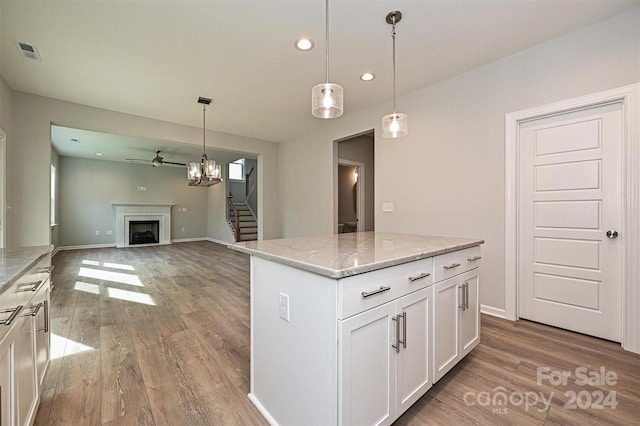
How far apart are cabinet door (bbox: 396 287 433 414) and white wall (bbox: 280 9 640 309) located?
1.79 meters

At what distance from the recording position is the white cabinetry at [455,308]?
1.62m

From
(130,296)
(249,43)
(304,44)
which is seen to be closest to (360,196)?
(304,44)

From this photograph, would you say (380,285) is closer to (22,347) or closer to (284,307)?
(284,307)

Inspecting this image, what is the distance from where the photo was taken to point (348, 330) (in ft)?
3.59

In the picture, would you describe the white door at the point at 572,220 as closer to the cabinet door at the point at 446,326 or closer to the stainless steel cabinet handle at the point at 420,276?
the cabinet door at the point at 446,326

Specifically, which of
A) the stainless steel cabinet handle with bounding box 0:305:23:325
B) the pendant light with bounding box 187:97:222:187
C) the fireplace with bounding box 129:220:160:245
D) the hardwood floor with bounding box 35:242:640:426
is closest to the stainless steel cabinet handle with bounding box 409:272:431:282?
the hardwood floor with bounding box 35:242:640:426

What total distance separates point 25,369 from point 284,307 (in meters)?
1.22

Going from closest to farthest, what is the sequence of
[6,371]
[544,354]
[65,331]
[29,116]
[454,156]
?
[6,371] → [544,354] → [65,331] → [454,156] → [29,116]

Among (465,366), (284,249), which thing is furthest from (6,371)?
(465,366)

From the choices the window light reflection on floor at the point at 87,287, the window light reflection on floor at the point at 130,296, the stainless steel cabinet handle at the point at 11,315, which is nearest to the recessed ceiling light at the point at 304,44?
the stainless steel cabinet handle at the point at 11,315

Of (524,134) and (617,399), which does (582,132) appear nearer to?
(524,134)

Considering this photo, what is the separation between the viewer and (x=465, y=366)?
192 centimetres

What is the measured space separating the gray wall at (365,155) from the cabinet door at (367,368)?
4491 millimetres

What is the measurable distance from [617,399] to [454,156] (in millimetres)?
2368
